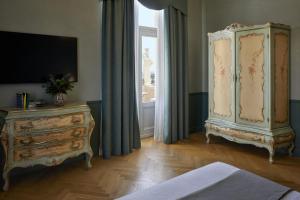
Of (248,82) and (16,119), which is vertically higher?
(248,82)

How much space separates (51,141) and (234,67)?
8.79 ft

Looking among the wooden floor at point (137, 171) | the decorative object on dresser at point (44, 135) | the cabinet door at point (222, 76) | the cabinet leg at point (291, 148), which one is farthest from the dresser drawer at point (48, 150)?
the cabinet leg at point (291, 148)

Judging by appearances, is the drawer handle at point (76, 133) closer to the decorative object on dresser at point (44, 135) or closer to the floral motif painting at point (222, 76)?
the decorative object on dresser at point (44, 135)

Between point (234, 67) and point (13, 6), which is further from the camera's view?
point (234, 67)

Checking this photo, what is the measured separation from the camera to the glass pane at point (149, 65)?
4547mm

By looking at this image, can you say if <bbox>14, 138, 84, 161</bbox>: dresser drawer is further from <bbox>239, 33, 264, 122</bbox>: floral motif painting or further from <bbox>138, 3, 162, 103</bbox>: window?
<bbox>239, 33, 264, 122</bbox>: floral motif painting

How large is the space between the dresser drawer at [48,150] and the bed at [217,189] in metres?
1.71

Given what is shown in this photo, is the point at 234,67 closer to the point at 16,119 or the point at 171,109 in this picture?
the point at 171,109

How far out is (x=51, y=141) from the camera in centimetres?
282

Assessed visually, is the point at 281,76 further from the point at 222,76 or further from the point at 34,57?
the point at 34,57

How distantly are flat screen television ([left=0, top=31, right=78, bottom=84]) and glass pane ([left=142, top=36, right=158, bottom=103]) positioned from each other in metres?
1.49

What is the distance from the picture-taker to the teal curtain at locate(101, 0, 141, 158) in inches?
140

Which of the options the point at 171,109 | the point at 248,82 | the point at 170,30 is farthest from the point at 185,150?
the point at 170,30

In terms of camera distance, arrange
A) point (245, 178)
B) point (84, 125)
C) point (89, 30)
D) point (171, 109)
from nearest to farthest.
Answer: point (245, 178) < point (84, 125) < point (89, 30) < point (171, 109)
